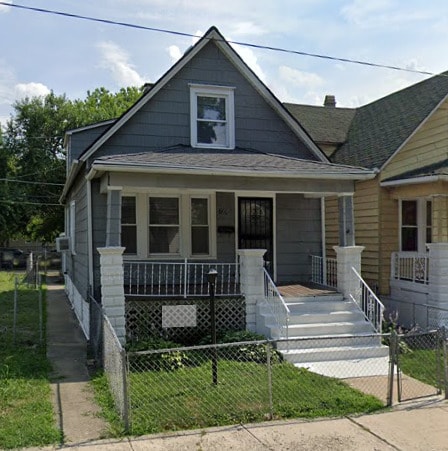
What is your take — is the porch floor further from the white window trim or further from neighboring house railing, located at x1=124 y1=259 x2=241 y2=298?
the white window trim

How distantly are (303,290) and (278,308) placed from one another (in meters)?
1.70

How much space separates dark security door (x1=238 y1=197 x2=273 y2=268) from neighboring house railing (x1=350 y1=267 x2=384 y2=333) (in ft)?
8.55

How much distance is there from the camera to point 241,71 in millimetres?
11469

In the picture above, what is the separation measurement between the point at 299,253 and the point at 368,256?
6.75 ft

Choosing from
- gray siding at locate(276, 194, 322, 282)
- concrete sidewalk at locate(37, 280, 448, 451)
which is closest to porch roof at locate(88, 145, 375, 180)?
gray siding at locate(276, 194, 322, 282)

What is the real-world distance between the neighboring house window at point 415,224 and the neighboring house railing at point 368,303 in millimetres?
3448

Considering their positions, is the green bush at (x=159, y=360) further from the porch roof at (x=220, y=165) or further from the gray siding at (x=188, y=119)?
the gray siding at (x=188, y=119)

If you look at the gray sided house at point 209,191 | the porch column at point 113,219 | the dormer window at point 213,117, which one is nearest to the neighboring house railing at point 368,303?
the gray sided house at point 209,191

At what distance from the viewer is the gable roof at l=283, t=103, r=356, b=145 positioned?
15.9 m

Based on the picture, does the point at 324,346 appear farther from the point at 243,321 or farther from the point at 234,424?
the point at 234,424

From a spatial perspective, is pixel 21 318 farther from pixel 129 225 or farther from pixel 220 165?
pixel 220 165

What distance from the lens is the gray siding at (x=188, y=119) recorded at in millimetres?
10922

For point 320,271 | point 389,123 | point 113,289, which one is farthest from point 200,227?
point 389,123

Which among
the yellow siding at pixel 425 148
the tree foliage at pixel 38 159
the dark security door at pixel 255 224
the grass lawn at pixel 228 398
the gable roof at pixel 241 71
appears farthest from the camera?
the tree foliage at pixel 38 159
